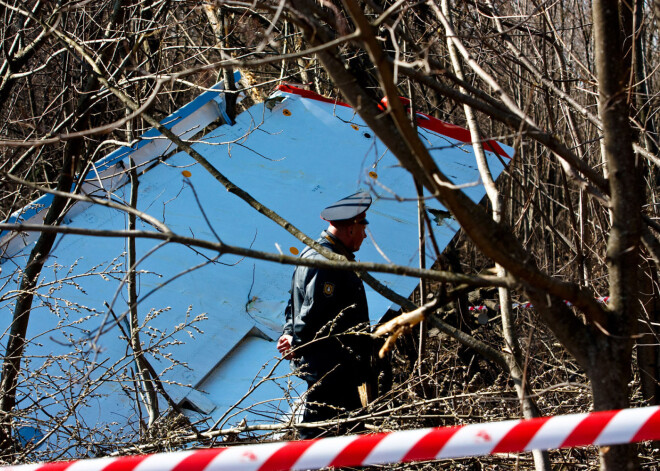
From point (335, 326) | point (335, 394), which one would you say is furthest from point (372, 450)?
point (335, 394)

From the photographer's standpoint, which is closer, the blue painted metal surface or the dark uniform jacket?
the dark uniform jacket

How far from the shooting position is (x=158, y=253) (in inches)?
202

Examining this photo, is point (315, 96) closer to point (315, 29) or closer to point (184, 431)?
point (184, 431)

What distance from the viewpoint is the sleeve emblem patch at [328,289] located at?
3742 millimetres

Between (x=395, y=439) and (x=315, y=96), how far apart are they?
15.5ft

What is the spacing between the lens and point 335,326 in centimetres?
369

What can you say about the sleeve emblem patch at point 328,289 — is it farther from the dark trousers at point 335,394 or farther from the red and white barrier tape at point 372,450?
the red and white barrier tape at point 372,450

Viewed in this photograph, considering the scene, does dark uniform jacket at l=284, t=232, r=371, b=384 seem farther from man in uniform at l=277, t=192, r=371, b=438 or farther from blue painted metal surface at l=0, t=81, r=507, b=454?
blue painted metal surface at l=0, t=81, r=507, b=454

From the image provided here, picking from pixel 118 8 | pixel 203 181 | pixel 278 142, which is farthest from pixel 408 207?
pixel 118 8

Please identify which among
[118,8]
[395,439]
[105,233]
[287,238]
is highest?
[118,8]

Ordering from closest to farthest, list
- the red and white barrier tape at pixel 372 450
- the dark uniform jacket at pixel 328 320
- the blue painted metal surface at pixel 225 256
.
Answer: the red and white barrier tape at pixel 372 450
the dark uniform jacket at pixel 328 320
the blue painted metal surface at pixel 225 256

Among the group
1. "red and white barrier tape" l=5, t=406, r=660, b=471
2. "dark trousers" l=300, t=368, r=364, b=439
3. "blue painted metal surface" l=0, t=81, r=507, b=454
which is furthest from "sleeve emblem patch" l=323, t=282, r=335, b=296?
"red and white barrier tape" l=5, t=406, r=660, b=471

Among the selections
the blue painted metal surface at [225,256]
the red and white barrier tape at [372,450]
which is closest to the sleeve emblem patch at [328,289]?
the blue painted metal surface at [225,256]

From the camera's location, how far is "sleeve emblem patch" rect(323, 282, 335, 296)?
3742 millimetres
